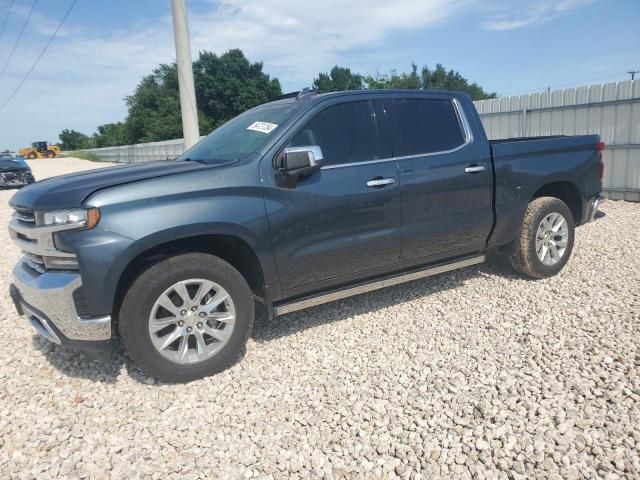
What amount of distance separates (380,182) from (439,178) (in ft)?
2.08

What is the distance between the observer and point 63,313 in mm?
2906

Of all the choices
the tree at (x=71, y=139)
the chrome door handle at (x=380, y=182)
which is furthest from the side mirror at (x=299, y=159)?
the tree at (x=71, y=139)

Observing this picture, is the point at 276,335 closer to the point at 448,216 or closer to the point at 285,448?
the point at 285,448

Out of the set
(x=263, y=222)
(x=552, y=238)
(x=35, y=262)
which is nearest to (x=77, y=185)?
(x=35, y=262)

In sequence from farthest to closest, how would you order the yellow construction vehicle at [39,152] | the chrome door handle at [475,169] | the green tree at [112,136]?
the green tree at [112,136], the yellow construction vehicle at [39,152], the chrome door handle at [475,169]

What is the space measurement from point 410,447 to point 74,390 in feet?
7.47

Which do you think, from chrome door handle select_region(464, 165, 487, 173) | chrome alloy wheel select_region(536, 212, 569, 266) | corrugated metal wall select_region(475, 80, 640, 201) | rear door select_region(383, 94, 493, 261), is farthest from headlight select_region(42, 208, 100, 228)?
corrugated metal wall select_region(475, 80, 640, 201)

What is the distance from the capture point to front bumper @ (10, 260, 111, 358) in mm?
2867

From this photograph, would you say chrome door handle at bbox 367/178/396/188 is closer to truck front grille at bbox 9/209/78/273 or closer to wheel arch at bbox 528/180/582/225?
wheel arch at bbox 528/180/582/225

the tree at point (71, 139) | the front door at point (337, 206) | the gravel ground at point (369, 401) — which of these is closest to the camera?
the gravel ground at point (369, 401)

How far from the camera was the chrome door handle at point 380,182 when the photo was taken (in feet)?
12.1

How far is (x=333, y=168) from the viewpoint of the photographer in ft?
11.7

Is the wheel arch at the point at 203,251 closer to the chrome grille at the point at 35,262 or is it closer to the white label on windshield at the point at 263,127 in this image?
the chrome grille at the point at 35,262

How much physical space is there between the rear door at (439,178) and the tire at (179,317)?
1.50m
